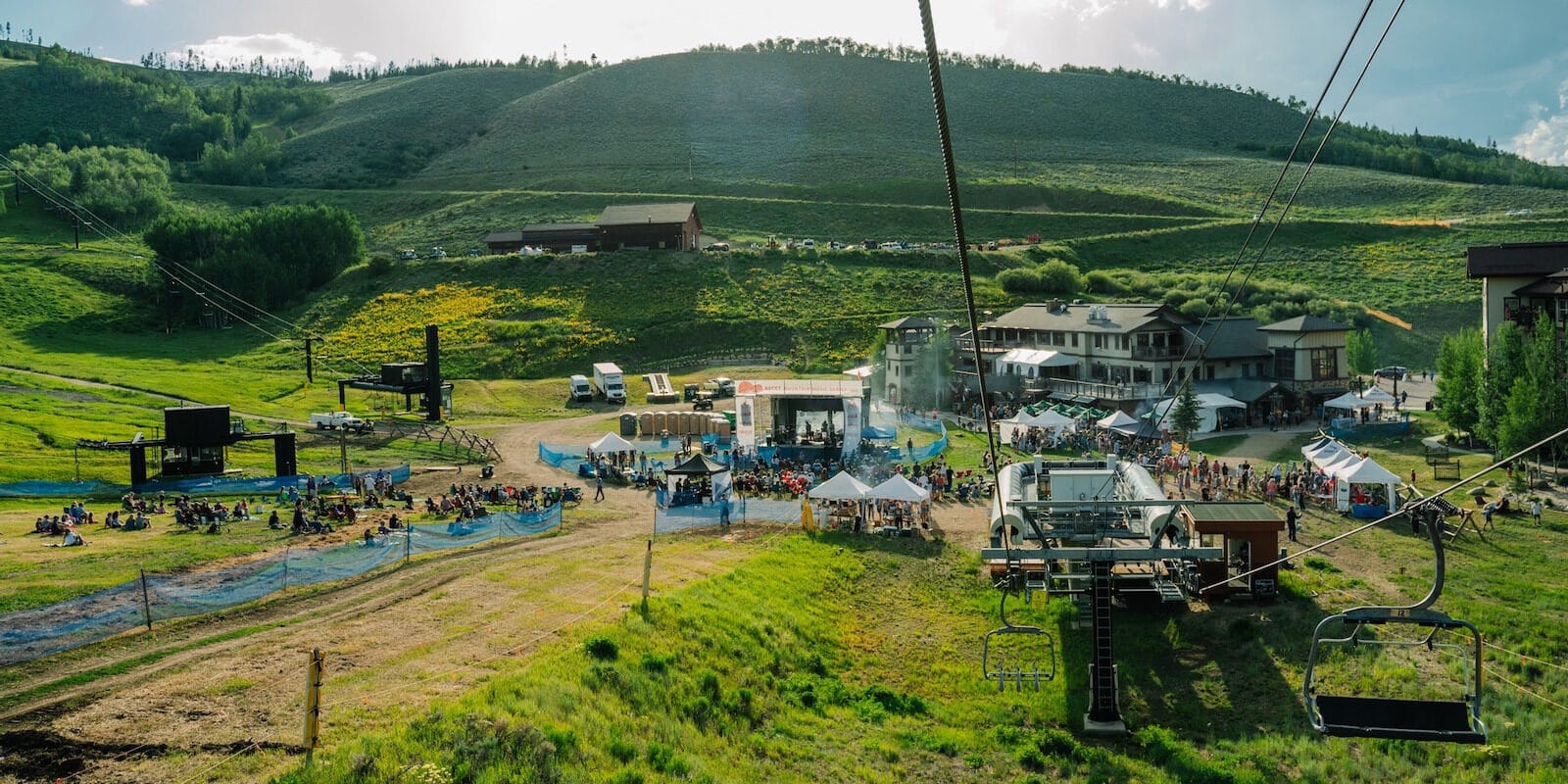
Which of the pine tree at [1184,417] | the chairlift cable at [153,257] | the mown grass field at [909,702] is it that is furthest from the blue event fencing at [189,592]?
the chairlift cable at [153,257]

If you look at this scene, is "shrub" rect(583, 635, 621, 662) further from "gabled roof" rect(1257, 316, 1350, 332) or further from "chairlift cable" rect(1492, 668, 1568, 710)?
"gabled roof" rect(1257, 316, 1350, 332)

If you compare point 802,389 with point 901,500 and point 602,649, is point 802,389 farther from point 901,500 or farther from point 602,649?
point 602,649

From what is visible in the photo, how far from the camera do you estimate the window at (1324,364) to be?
2245 inches

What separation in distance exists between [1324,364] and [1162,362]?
943 cm

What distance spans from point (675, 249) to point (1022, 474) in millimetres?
72349

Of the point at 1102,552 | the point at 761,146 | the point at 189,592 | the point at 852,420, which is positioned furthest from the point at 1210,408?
the point at 761,146

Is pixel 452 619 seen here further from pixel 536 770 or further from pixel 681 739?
pixel 536 770

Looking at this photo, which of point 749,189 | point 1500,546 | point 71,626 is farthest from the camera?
point 749,189

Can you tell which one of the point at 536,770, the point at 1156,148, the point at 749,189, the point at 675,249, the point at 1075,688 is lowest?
the point at 1075,688

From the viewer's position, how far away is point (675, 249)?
99.1 m

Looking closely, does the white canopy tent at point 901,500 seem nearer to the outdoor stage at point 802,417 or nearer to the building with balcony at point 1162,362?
the outdoor stage at point 802,417

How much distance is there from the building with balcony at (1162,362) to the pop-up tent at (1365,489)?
18.1 m

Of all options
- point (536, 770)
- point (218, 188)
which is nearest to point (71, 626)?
point (536, 770)

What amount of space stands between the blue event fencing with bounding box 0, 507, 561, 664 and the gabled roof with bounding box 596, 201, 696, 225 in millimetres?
73505
